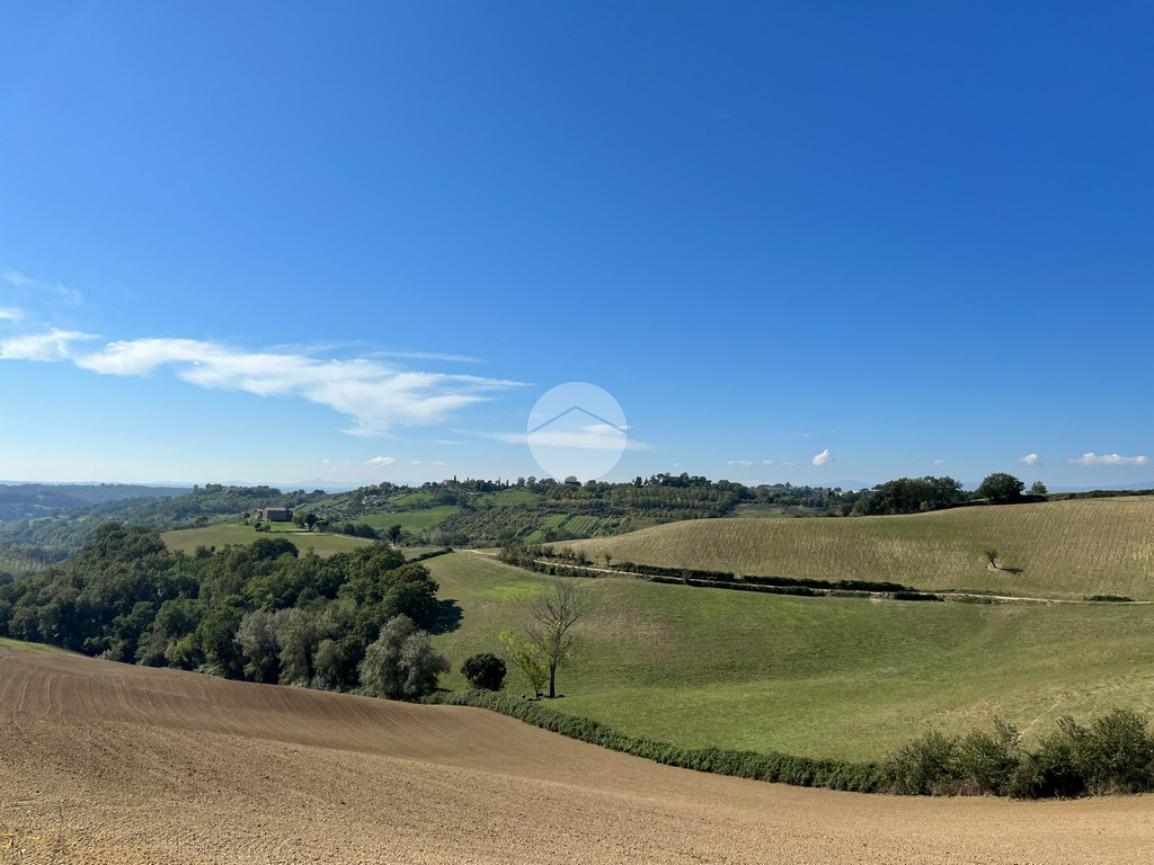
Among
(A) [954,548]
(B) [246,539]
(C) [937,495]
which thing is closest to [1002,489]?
(C) [937,495]

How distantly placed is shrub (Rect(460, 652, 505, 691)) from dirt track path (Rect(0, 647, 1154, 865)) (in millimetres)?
23218

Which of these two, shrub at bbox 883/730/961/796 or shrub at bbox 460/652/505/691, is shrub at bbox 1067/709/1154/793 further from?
shrub at bbox 460/652/505/691

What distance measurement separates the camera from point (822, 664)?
50625mm

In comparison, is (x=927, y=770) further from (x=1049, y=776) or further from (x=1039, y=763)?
(x=1049, y=776)

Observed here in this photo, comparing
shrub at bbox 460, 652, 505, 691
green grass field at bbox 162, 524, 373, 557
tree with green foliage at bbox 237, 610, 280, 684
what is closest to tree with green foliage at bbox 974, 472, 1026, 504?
shrub at bbox 460, 652, 505, 691

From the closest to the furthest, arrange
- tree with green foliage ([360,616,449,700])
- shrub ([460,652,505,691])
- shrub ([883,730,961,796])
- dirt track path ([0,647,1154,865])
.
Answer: dirt track path ([0,647,1154,865])
shrub ([883,730,961,796])
tree with green foliage ([360,616,449,700])
shrub ([460,652,505,691])

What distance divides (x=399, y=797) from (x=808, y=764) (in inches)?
750

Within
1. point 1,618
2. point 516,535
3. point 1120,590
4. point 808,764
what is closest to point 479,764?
point 808,764

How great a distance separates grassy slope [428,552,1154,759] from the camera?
106ft

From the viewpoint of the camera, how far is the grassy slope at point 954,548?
6588cm

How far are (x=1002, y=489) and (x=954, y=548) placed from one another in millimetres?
30005

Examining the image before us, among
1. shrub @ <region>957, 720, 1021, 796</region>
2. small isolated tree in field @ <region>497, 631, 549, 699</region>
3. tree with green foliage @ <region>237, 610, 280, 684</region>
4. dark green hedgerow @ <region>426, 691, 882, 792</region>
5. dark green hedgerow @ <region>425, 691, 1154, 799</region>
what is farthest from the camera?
tree with green foliage @ <region>237, 610, 280, 684</region>

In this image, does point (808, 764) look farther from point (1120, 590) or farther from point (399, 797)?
point (1120, 590)

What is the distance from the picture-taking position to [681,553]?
92.1 meters
